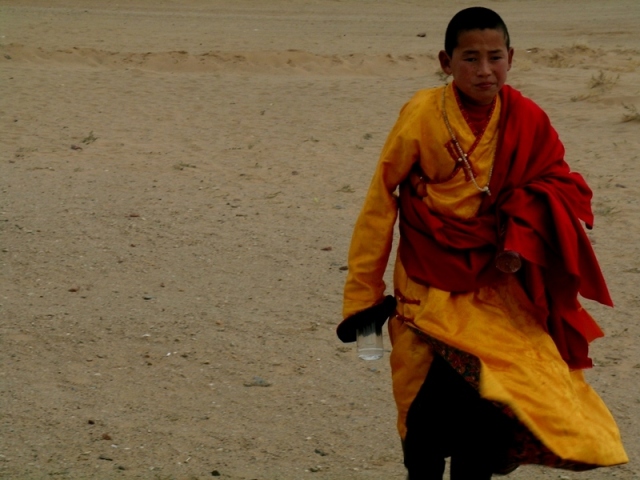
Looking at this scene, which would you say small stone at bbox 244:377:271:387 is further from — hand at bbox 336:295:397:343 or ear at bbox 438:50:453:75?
ear at bbox 438:50:453:75

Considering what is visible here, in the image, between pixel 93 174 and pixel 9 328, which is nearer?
pixel 9 328

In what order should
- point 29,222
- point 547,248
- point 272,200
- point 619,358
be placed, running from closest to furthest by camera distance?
point 547,248
point 619,358
point 29,222
point 272,200

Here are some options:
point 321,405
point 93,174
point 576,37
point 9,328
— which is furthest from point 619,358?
point 576,37

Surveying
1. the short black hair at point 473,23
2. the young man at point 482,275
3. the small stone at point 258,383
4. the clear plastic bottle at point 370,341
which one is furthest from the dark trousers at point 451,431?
the small stone at point 258,383

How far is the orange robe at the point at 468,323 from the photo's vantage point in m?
3.03

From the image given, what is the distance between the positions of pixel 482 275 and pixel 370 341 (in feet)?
1.28

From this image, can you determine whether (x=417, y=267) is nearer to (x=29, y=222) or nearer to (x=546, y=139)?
(x=546, y=139)

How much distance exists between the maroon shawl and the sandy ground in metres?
1.13

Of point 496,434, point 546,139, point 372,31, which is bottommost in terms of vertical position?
point 372,31

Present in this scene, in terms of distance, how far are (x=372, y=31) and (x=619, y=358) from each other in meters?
13.0

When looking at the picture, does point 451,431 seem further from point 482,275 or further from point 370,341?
point 482,275

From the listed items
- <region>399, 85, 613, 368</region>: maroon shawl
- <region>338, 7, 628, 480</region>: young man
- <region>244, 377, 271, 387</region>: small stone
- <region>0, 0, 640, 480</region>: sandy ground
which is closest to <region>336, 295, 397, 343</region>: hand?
<region>338, 7, 628, 480</region>: young man

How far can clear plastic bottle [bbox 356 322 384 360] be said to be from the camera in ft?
10.9

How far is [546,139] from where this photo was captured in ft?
10.5
